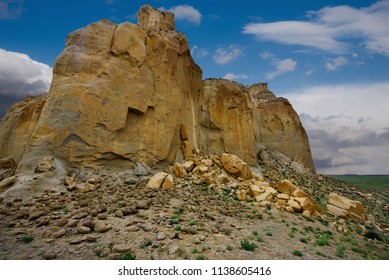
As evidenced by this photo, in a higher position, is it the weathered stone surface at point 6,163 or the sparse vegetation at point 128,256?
the weathered stone surface at point 6,163

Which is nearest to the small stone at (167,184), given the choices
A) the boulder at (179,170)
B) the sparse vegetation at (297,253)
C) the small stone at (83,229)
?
the boulder at (179,170)

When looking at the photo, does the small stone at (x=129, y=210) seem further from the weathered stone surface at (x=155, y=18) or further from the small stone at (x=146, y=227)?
the weathered stone surface at (x=155, y=18)

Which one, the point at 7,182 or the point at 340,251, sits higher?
the point at 7,182

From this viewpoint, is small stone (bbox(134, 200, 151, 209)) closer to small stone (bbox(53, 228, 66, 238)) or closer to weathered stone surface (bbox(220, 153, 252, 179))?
small stone (bbox(53, 228, 66, 238))

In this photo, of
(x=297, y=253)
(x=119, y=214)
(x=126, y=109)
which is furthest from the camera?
(x=126, y=109)

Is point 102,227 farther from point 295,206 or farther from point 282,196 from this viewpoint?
point 282,196

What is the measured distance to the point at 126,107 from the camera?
1842 cm

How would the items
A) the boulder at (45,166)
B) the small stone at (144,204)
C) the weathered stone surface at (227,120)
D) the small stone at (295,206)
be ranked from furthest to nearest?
the weathered stone surface at (227,120) → the small stone at (295,206) → the boulder at (45,166) → the small stone at (144,204)

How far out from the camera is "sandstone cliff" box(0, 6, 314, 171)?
16.2 m

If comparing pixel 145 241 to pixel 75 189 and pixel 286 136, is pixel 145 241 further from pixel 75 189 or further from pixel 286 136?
pixel 286 136

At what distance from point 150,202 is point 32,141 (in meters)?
8.09

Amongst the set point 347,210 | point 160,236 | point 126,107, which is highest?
point 126,107

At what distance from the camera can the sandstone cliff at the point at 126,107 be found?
53.3 ft

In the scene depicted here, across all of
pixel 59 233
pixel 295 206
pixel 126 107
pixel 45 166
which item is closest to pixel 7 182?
pixel 45 166
